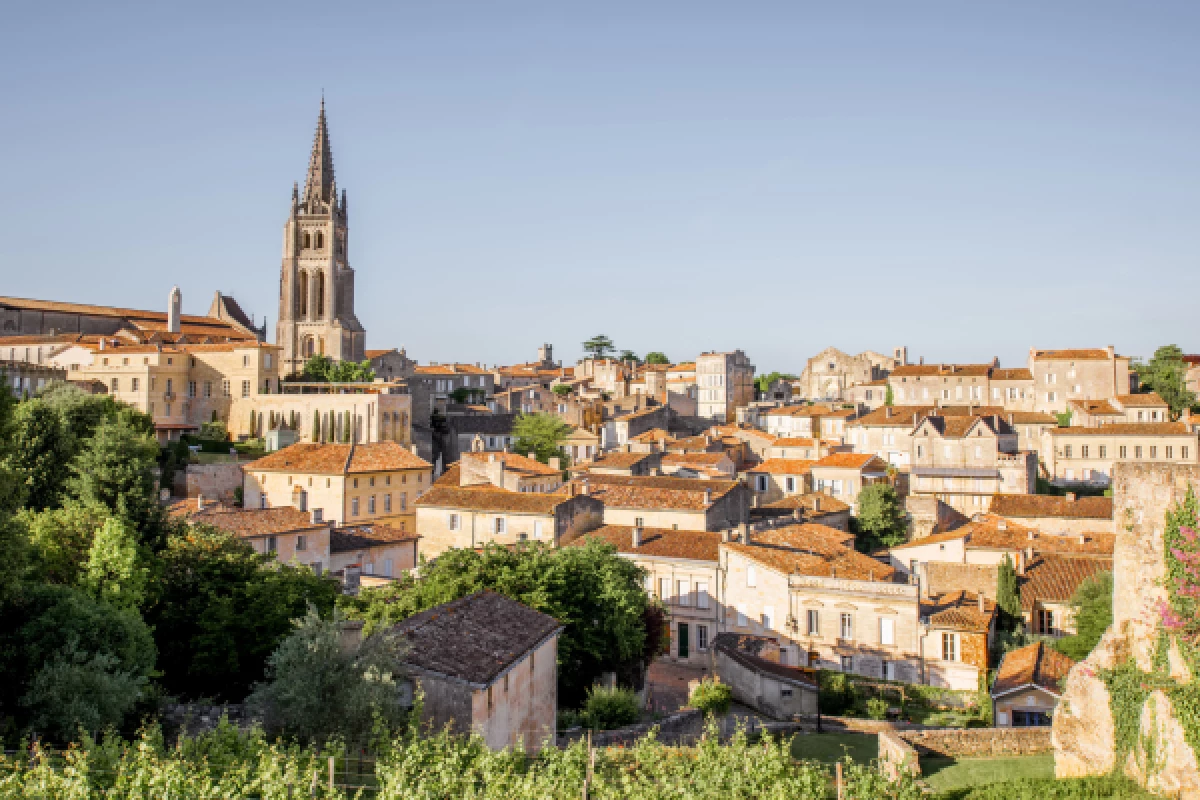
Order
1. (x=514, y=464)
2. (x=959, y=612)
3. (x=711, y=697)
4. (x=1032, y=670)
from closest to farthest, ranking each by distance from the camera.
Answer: (x=711, y=697) → (x=1032, y=670) → (x=959, y=612) → (x=514, y=464)

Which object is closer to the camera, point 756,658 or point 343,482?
point 756,658

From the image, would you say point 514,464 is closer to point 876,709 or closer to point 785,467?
point 785,467

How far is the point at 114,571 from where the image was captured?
19422mm

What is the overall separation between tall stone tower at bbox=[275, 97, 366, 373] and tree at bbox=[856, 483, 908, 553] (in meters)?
52.1

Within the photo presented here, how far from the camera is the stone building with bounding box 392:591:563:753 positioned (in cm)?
1466

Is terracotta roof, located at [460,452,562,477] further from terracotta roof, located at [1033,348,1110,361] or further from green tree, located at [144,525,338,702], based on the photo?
terracotta roof, located at [1033,348,1110,361]

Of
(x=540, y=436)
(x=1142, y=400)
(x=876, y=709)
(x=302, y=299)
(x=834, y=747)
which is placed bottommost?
(x=876, y=709)

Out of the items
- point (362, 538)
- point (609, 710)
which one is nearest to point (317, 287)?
point (362, 538)

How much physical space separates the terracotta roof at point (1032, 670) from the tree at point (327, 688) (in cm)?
1761

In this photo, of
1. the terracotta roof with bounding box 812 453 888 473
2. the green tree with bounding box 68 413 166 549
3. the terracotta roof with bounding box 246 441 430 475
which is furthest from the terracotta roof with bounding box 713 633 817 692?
the terracotta roof with bounding box 812 453 888 473

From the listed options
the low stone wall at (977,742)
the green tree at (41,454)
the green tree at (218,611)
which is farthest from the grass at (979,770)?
the green tree at (41,454)

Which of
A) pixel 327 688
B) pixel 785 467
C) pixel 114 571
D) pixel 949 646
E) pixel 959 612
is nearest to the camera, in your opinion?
pixel 327 688

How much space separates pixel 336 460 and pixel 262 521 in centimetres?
1435

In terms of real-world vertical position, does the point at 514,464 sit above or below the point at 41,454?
below
